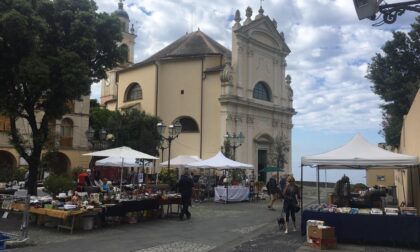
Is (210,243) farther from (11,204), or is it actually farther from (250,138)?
(250,138)

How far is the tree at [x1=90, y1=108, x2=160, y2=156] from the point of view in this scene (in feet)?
118

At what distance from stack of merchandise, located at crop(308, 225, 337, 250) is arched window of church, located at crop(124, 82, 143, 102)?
36.0m

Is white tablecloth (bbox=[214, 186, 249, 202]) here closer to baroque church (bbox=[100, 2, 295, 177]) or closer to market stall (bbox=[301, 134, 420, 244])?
market stall (bbox=[301, 134, 420, 244])

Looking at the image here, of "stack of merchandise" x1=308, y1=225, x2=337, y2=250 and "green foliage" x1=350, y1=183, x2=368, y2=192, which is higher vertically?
"green foliage" x1=350, y1=183, x2=368, y2=192

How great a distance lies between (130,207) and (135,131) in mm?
21978

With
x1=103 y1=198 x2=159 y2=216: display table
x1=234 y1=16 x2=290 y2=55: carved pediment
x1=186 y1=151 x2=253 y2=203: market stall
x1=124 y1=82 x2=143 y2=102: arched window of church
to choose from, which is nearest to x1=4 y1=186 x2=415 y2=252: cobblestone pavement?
x1=103 y1=198 x2=159 y2=216: display table

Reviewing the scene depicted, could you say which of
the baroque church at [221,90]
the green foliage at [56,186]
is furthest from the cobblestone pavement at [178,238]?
the baroque church at [221,90]

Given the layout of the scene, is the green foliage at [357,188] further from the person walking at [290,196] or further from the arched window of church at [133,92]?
the arched window of church at [133,92]

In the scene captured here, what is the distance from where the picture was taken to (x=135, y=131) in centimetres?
3641

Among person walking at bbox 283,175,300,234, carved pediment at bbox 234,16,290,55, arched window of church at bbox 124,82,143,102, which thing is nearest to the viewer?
person walking at bbox 283,175,300,234

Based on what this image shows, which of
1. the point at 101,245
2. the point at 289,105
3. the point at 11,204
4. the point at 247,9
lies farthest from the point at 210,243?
the point at 289,105

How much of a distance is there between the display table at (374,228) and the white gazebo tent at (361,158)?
1.99m

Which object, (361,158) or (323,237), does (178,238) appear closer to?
(323,237)

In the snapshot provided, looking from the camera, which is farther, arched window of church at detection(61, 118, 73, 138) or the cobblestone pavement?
arched window of church at detection(61, 118, 73, 138)
